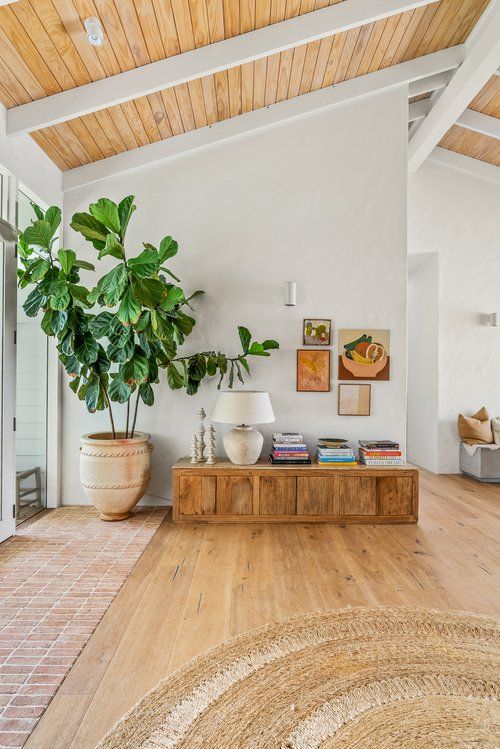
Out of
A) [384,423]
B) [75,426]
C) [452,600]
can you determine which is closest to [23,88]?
[75,426]

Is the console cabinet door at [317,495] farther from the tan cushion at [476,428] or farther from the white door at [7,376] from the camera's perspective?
the tan cushion at [476,428]

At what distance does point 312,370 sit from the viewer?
152 inches

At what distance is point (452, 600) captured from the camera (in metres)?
2.23

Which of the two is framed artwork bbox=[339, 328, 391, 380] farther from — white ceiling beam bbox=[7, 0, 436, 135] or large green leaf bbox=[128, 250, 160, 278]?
white ceiling beam bbox=[7, 0, 436, 135]

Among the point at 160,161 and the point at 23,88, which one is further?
the point at 160,161

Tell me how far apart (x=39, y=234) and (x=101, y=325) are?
2.51 feet

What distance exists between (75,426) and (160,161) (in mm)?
2491

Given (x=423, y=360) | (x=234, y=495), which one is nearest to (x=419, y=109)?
(x=423, y=360)

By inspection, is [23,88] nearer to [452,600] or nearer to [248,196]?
[248,196]

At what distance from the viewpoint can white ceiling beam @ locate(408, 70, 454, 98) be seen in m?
4.14

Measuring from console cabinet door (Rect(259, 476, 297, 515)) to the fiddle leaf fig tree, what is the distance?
0.99 m

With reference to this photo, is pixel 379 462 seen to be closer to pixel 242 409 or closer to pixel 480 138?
pixel 242 409

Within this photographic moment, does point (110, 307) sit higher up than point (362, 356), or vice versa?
point (110, 307)

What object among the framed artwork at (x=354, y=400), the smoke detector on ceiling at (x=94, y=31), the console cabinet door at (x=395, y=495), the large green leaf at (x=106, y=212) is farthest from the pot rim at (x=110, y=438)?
the smoke detector on ceiling at (x=94, y=31)
